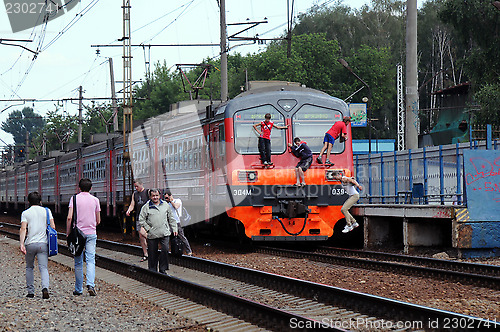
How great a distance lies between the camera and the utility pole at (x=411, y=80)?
19.4 meters

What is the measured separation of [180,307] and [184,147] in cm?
1061

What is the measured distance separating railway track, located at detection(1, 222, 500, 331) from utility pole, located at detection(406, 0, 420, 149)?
7598 mm

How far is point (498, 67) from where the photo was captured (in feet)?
123

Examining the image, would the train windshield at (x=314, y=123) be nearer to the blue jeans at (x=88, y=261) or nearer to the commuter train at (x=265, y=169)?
the commuter train at (x=265, y=169)

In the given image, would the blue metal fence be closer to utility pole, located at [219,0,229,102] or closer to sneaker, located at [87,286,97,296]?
utility pole, located at [219,0,229,102]

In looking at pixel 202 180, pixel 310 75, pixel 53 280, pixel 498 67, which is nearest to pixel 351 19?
pixel 310 75

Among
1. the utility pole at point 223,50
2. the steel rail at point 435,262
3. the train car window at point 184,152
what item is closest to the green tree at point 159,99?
the utility pole at point 223,50

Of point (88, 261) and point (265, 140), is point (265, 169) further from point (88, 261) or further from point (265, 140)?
point (88, 261)

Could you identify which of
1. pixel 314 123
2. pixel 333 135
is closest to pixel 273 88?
pixel 314 123

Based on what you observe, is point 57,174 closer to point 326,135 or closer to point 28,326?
point 326,135

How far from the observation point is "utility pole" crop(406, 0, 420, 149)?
765 inches

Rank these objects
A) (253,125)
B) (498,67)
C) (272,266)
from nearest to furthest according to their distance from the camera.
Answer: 1. (272,266)
2. (253,125)
3. (498,67)

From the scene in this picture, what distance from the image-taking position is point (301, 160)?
17250 mm

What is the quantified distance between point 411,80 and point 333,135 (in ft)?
11.2
